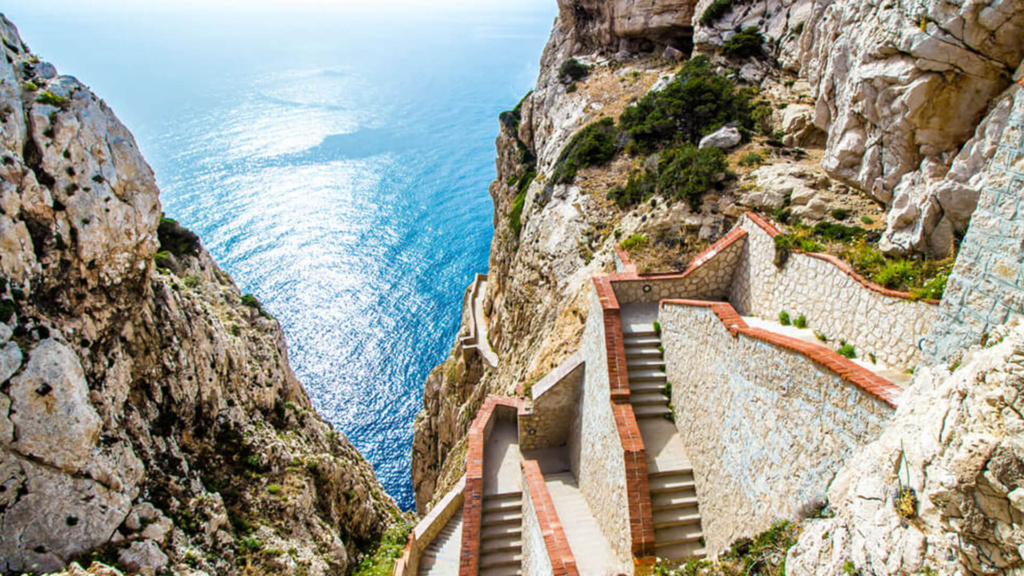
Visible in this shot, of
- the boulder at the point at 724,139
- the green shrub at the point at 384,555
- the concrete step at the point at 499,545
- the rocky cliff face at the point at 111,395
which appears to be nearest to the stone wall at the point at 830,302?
the boulder at the point at 724,139

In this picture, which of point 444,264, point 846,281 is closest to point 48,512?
point 846,281

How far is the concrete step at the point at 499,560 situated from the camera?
1241 centimetres

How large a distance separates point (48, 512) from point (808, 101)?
23984 mm

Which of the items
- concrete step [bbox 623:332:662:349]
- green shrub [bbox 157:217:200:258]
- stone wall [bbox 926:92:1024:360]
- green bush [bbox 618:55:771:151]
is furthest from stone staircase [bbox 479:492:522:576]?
green bush [bbox 618:55:771:151]

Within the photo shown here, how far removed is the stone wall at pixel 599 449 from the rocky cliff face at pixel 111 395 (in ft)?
23.4

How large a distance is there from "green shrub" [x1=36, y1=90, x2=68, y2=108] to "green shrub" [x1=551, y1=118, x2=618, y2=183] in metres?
18.2

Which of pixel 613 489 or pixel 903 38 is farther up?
pixel 903 38

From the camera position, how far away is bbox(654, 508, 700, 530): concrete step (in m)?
10.2

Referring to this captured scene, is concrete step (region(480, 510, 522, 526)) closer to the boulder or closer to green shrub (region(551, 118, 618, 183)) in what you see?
the boulder

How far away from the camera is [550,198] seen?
958 inches

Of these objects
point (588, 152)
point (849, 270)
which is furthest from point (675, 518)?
point (588, 152)

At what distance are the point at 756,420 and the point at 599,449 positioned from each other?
4433 mm

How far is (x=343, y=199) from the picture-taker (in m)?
75.8

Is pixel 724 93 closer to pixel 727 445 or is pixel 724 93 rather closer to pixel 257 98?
pixel 727 445
